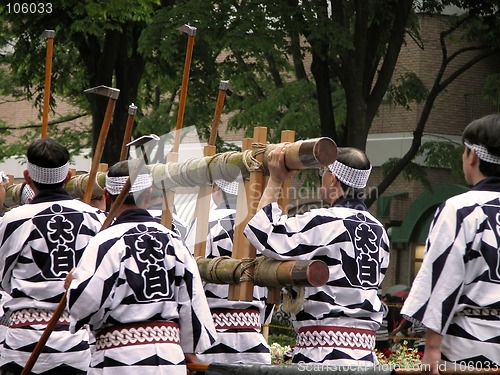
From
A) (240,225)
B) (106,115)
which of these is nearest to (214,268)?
(240,225)

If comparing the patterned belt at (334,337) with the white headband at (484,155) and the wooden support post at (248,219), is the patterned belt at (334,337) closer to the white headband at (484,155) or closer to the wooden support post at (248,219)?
the wooden support post at (248,219)

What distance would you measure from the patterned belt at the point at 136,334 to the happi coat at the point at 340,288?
0.82m

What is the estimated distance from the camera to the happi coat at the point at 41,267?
20.1 ft

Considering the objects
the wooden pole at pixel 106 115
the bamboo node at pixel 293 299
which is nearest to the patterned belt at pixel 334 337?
the bamboo node at pixel 293 299

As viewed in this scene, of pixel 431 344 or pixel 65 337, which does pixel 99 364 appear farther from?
pixel 431 344

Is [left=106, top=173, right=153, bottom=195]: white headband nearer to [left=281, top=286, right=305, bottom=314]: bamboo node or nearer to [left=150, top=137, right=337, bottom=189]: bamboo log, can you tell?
[left=150, top=137, right=337, bottom=189]: bamboo log

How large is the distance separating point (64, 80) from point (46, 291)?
10018 mm

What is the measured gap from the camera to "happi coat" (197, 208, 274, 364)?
669 centimetres

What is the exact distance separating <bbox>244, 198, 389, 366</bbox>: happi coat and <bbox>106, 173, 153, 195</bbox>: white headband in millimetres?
708

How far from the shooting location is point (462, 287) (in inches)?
163

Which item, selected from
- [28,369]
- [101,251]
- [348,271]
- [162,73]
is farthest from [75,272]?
[162,73]

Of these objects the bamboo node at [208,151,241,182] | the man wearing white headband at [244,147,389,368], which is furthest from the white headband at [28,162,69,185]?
the man wearing white headband at [244,147,389,368]

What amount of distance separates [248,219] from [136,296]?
3.11ft

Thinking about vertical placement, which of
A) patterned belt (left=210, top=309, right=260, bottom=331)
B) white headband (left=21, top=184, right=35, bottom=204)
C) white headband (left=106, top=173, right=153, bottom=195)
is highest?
white headband (left=106, top=173, right=153, bottom=195)
